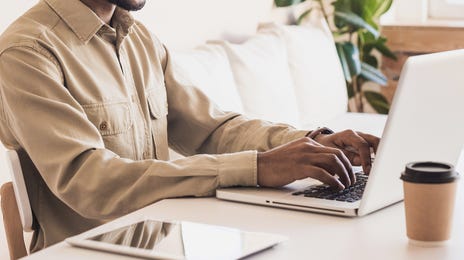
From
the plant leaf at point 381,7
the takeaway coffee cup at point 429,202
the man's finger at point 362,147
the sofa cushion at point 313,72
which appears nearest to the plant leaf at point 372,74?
the plant leaf at point 381,7

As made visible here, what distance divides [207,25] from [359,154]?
5.07 feet

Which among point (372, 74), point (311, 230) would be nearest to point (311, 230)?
point (311, 230)

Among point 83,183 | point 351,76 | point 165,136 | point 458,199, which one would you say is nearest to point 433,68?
point 458,199

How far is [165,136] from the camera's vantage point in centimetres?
188

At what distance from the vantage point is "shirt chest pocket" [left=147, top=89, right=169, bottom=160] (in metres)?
1.83

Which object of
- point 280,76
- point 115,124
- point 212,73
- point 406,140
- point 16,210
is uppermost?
point 406,140

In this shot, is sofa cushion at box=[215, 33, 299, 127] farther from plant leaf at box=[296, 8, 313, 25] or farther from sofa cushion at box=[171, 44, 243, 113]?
plant leaf at box=[296, 8, 313, 25]

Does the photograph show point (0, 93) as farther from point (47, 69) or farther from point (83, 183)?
point (83, 183)

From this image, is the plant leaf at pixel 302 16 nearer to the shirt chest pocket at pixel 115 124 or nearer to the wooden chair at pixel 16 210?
the shirt chest pocket at pixel 115 124

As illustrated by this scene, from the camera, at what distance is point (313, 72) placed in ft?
10.8

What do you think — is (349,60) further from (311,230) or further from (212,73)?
(311,230)

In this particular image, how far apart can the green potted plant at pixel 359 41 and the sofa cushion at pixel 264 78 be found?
1.55 ft

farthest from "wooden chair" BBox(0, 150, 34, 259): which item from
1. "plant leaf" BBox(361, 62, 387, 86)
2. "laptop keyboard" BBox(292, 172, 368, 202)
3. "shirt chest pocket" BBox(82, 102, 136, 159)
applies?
"plant leaf" BBox(361, 62, 387, 86)

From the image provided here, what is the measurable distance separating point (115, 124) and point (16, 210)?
25 cm
